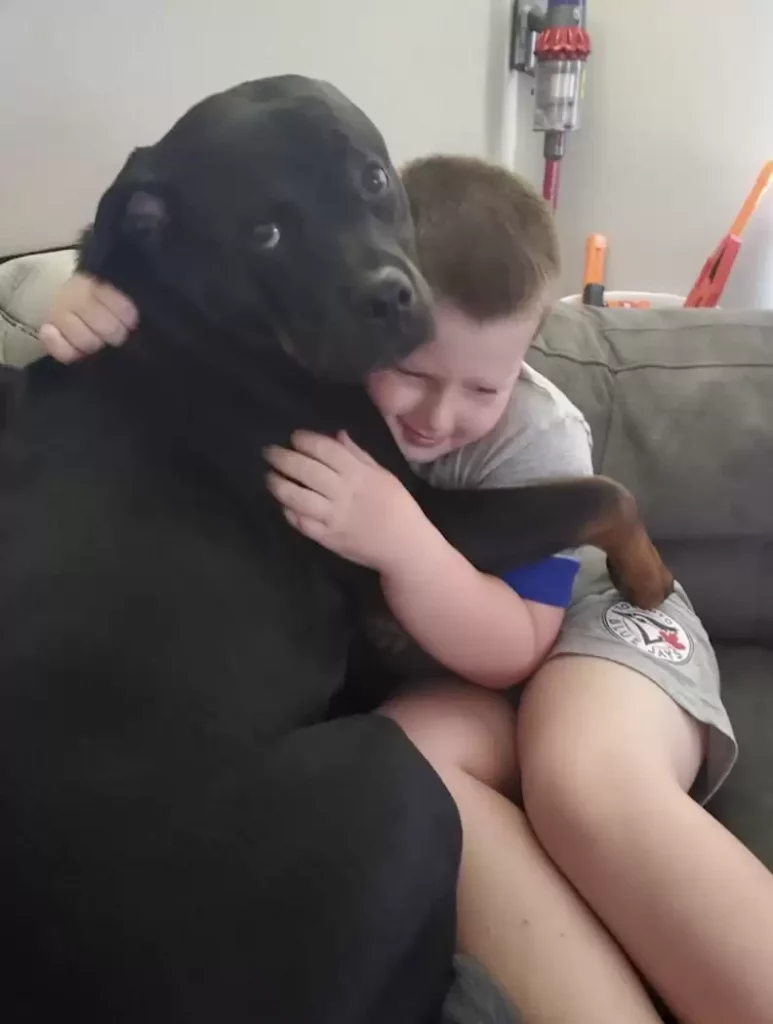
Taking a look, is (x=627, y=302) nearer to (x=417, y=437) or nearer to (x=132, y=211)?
(x=417, y=437)

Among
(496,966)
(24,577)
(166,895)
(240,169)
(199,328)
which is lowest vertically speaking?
(496,966)

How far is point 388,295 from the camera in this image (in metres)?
0.89

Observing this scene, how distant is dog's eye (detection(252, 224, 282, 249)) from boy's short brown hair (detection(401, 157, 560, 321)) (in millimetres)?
173

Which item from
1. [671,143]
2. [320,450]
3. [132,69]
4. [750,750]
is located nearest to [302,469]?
[320,450]

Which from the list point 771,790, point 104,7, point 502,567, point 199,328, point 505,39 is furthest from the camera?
point 505,39

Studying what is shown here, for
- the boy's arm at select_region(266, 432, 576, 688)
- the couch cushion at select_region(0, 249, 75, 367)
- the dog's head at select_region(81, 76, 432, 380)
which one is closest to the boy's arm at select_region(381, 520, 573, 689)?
the boy's arm at select_region(266, 432, 576, 688)

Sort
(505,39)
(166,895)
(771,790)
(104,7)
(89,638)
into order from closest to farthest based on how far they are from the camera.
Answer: (166,895) < (89,638) < (771,790) < (104,7) < (505,39)

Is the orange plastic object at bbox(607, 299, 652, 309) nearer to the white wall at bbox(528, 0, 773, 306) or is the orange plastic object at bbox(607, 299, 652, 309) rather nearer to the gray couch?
the white wall at bbox(528, 0, 773, 306)

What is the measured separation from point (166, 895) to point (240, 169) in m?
0.60

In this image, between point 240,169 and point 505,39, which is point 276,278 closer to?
point 240,169

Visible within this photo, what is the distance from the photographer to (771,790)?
1.26 metres

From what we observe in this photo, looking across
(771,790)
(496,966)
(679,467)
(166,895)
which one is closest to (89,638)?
(166,895)

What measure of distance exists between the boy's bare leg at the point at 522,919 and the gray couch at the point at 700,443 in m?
0.56

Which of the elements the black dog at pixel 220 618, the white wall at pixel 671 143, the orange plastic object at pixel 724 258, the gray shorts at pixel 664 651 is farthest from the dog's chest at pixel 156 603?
the white wall at pixel 671 143
